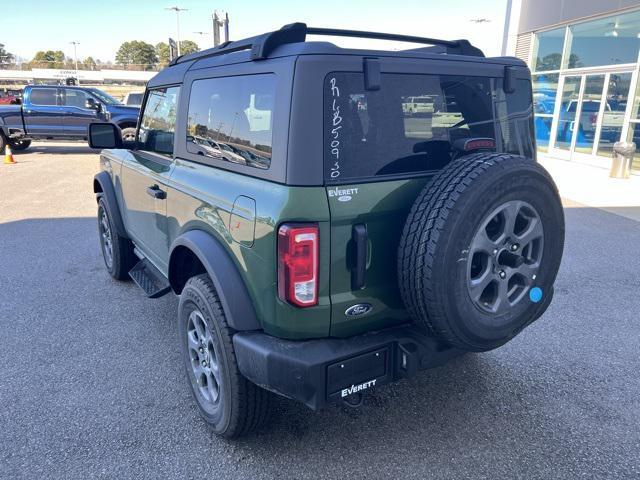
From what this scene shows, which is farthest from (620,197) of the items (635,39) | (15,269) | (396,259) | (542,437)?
(15,269)

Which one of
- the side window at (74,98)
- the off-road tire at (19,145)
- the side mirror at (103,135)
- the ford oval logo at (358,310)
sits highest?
the side window at (74,98)

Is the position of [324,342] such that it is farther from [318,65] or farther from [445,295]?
[318,65]

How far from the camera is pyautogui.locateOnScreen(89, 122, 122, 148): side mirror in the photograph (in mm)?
3879

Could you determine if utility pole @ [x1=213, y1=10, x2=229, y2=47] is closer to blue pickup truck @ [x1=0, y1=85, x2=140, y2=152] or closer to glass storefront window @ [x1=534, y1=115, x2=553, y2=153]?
blue pickup truck @ [x1=0, y1=85, x2=140, y2=152]

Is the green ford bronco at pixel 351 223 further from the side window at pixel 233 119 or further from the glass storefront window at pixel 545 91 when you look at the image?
the glass storefront window at pixel 545 91

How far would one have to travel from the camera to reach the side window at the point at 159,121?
333cm

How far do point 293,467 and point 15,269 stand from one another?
420cm

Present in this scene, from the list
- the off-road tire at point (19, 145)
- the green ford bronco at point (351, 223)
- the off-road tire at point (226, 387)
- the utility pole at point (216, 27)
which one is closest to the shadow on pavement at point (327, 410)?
the off-road tire at point (226, 387)

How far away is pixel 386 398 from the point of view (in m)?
3.04

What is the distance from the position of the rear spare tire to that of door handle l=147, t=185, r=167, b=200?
170cm

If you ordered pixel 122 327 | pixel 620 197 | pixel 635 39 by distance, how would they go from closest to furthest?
pixel 122 327, pixel 620 197, pixel 635 39

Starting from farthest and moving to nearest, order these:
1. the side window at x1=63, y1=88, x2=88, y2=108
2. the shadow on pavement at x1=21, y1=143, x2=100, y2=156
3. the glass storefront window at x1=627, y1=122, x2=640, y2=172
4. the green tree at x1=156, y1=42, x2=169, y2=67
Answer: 1. the green tree at x1=156, y1=42, x2=169, y2=67
2. the shadow on pavement at x1=21, y1=143, x2=100, y2=156
3. the side window at x1=63, y1=88, x2=88, y2=108
4. the glass storefront window at x1=627, y1=122, x2=640, y2=172

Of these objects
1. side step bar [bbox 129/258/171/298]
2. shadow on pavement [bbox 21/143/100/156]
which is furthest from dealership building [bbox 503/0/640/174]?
shadow on pavement [bbox 21/143/100/156]

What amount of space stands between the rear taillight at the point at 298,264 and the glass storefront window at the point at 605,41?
12.5m
